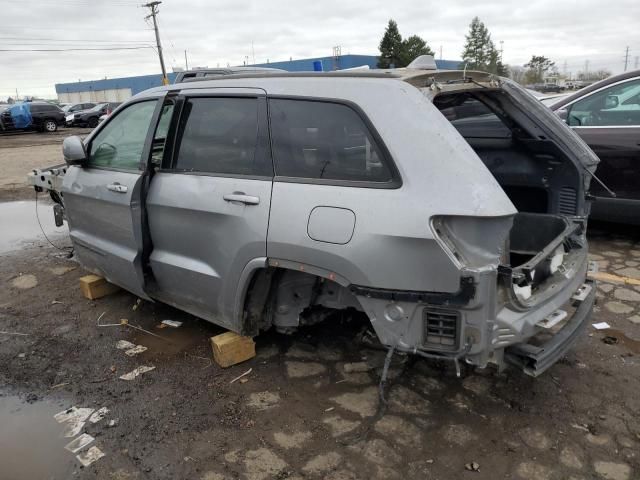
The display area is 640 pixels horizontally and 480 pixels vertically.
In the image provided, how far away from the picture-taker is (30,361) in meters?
3.62

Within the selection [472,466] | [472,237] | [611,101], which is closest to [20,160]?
[611,101]

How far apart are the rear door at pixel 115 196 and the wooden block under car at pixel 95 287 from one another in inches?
8.4

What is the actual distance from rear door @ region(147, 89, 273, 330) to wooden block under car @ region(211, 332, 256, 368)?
0.39 feet

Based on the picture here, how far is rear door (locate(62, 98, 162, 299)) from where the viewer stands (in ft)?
11.7

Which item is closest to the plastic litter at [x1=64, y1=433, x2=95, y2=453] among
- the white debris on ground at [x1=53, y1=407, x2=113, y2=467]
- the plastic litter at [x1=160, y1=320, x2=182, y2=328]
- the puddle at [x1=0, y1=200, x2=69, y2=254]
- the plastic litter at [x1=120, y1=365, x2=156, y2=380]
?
the white debris on ground at [x1=53, y1=407, x2=113, y2=467]

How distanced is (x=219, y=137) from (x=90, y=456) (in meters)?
1.91

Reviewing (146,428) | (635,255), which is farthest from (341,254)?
(635,255)

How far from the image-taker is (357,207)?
8.11 feet

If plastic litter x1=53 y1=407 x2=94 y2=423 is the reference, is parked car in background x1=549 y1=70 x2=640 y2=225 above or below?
above

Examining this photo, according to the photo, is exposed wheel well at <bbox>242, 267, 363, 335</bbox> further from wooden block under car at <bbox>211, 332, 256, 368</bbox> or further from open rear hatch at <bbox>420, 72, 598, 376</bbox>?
open rear hatch at <bbox>420, 72, 598, 376</bbox>

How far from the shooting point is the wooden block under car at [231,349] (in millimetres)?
3309

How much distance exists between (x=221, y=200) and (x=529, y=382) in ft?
6.92

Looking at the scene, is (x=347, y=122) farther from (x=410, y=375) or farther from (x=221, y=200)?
(x=410, y=375)

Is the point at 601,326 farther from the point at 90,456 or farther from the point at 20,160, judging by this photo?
the point at 20,160
